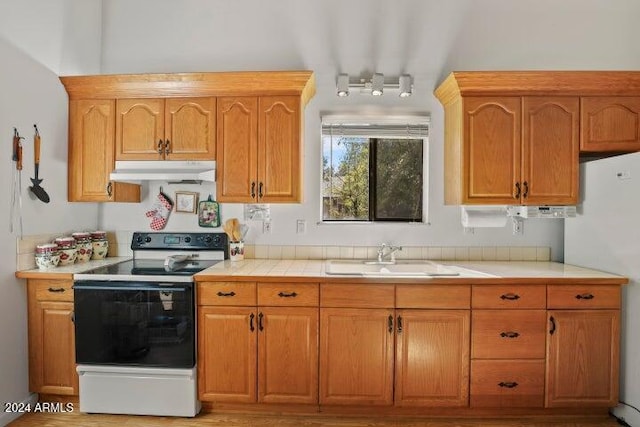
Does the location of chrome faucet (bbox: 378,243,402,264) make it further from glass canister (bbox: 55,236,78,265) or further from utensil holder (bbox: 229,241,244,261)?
glass canister (bbox: 55,236,78,265)

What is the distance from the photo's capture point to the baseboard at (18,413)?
208cm

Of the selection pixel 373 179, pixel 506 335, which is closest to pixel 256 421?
pixel 506 335

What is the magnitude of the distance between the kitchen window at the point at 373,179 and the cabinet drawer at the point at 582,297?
3.35ft

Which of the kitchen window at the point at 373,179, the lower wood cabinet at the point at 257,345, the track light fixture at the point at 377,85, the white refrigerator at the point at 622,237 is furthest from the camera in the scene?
the kitchen window at the point at 373,179

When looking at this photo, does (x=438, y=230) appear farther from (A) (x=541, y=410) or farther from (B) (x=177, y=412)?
(B) (x=177, y=412)

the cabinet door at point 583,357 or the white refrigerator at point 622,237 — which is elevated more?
the white refrigerator at point 622,237

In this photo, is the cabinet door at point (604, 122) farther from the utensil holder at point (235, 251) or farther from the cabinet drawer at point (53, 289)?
the cabinet drawer at point (53, 289)

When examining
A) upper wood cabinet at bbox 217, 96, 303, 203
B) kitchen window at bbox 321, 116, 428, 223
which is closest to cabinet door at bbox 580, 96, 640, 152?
kitchen window at bbox 321, 116, 428, 223

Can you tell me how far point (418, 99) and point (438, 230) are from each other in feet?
3.36

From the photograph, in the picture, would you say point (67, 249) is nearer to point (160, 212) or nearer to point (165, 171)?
point (160, 212)

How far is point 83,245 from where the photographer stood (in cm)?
260

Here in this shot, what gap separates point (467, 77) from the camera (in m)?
2.35

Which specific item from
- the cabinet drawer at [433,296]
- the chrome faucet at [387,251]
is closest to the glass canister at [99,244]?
the chrome faucet at [387,251]

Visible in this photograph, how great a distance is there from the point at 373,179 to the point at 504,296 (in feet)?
4.17
